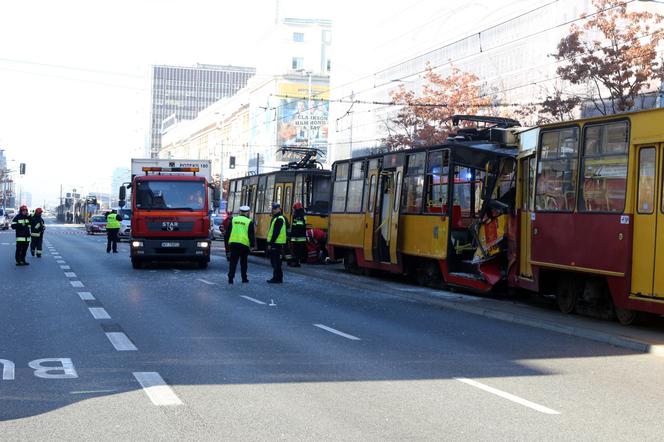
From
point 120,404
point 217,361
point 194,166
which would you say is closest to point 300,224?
point 194,166

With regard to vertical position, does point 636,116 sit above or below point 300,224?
above

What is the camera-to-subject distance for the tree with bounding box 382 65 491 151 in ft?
151

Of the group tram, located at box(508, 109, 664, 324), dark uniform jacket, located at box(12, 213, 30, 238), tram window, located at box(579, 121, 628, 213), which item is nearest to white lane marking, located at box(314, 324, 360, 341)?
tram, located at box(508, 109, 664, 324)

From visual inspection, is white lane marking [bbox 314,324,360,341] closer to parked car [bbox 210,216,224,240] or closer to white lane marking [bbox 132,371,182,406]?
white lane marking [bbox 132,371,182,406]

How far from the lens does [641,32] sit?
32.8 m

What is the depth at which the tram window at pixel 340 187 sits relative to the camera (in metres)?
26.2

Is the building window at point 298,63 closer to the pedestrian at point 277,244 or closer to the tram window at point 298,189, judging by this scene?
the tram window at point 298,189

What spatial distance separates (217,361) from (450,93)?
40.0 m

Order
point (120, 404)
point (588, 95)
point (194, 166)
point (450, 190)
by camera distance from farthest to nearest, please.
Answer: point (588, 95) → point (194, 166) → point (450, 190) → point (120, 404)

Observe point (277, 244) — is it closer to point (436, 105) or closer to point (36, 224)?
point (36, 224)

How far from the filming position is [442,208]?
65.5 feet

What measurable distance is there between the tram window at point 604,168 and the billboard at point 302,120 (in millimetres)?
73856

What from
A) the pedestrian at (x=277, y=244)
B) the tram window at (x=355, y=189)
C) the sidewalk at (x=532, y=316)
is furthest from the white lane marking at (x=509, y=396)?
the tram window at (x=355, y=189)

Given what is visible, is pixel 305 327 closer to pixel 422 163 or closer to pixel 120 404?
pixel 120 404
